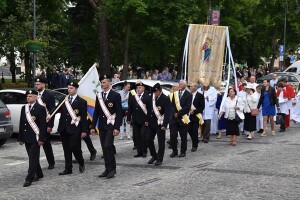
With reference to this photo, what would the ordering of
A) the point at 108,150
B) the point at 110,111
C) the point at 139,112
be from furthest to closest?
the point at 139,112, the point at 110,111, the point at 108,150

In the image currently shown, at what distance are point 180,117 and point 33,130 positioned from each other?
13.1 ft

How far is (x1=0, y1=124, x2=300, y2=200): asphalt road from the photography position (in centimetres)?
893

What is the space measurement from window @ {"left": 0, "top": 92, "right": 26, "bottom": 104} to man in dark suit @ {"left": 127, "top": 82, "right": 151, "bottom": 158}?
486 centimetres

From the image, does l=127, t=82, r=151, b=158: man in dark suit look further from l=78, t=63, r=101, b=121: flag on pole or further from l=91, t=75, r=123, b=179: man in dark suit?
l=91, t=75, r=123, b=179: man in dark suit

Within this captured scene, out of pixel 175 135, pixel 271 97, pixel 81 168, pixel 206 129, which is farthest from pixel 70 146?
pixel 271 97

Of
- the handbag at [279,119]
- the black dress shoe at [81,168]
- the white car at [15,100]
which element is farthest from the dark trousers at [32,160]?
the handbag at [279,119]

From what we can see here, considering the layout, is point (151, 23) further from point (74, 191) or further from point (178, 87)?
point (74, 191)

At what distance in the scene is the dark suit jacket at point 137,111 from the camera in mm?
12719

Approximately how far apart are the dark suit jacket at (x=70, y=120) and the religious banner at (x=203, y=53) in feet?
24.1

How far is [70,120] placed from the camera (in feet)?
34.9

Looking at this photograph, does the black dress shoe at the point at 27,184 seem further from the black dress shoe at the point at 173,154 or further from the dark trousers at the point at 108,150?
the black dress shoe at the point at 173,154

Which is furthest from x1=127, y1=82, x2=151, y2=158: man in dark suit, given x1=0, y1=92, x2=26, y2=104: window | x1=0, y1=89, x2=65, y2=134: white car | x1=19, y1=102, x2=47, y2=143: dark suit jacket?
x1=0, y1=92, x2=26, y2=104: window

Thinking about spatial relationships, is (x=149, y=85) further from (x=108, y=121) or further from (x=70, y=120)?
(x=108, y=121)

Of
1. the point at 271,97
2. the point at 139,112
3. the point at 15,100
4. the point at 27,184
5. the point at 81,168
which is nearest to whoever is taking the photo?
the point at 27,184
